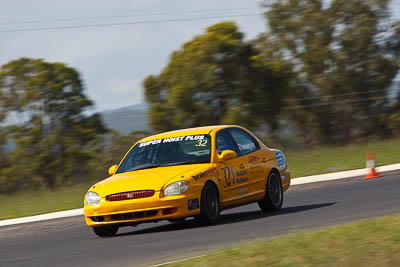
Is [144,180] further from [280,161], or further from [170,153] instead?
[280,161]

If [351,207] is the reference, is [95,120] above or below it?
above

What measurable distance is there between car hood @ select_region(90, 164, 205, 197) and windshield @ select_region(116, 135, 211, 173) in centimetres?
25

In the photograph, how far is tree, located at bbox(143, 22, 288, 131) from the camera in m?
35.9

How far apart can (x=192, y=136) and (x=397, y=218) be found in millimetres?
3934

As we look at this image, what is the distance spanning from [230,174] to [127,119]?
88.4 feet

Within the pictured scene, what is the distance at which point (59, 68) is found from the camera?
36406 millimetres

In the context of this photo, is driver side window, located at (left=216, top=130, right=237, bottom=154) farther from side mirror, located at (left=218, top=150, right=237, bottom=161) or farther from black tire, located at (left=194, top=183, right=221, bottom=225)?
black tire, located at (left=194, top=183, right=221, bottom=225)

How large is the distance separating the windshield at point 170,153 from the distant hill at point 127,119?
23672mm

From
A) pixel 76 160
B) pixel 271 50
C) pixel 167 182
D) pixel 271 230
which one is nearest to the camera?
pixel 271 230

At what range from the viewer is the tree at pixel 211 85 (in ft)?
118

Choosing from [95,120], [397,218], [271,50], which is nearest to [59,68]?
[95,120]

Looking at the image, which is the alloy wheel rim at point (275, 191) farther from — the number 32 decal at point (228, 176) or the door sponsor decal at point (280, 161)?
the number 32 decal at point (228, 176)

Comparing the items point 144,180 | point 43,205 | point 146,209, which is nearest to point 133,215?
point 146,209

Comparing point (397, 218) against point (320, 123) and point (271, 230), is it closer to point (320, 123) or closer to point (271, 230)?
point (271, 230)
